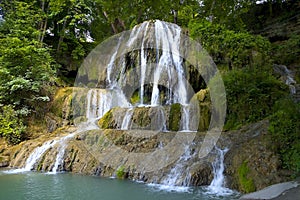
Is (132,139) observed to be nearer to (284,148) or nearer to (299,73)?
(284,148)

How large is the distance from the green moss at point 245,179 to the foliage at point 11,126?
28.5 ft

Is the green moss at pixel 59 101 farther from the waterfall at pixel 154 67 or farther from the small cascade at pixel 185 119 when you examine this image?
the small cascade at pixel 185 119

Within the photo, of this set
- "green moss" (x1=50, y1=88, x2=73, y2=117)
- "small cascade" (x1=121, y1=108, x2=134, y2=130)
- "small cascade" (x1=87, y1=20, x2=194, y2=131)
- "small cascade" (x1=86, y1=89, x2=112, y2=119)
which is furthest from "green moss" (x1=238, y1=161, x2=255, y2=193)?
"green moss" (x1=50, y1=88, x2=73, y2=117)

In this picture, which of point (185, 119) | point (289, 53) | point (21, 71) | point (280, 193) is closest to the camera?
point (280, 193)

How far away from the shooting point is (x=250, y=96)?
28.2ft

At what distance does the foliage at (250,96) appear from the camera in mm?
8391

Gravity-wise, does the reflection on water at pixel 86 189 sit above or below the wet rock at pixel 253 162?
below

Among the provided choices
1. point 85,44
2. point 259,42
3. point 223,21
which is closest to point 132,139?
point 259,42

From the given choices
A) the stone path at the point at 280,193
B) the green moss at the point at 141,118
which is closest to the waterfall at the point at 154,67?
the green moss at the point at 141,118

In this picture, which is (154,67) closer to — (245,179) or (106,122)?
(106,122)

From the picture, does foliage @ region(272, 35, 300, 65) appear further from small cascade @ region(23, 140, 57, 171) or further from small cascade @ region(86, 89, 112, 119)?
small cascade @ region(23, 140, 57, 171)

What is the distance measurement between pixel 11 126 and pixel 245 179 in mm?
9308

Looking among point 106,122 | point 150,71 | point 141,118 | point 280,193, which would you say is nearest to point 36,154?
point 106,122

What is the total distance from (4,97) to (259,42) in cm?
1109
